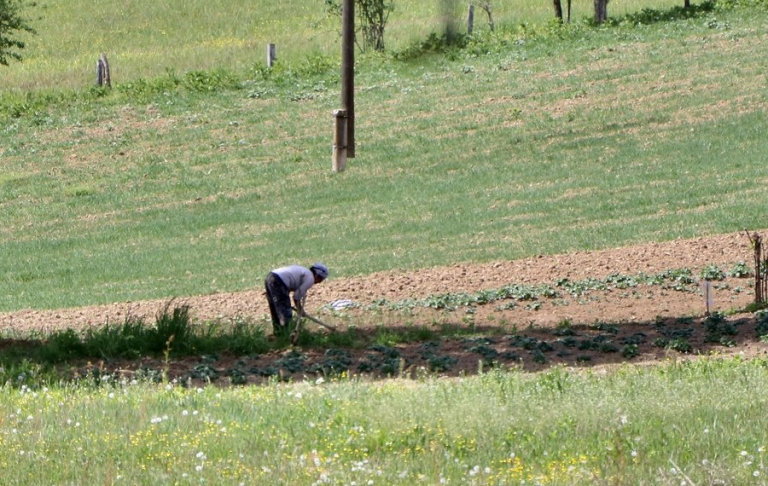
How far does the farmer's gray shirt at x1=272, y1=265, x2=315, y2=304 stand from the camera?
12703mm

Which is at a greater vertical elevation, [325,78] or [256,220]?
[325,78]

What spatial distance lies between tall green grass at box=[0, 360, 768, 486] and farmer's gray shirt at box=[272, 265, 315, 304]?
403 cm

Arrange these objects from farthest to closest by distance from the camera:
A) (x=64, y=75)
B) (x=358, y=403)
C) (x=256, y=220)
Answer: (x=64, y=75) < (x=256, y=220) < (x=358, y=403)

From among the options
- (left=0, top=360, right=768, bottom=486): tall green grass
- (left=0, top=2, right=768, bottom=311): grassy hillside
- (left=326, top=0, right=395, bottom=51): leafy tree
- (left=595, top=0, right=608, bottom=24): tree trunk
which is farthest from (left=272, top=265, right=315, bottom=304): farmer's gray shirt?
(left=595, top=0, right=608, bottom=24): tree trunk

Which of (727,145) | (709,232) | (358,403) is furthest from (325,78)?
(358,403)

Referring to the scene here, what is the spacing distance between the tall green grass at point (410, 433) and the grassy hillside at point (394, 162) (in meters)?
9.15

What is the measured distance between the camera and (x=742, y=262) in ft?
50.9

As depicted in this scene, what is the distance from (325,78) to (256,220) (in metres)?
14.6

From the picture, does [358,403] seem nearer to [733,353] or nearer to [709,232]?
[733,353]

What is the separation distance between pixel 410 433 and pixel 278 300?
228 inches

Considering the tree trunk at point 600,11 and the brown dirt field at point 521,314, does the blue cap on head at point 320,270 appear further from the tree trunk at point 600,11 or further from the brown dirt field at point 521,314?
the tree trunk at point 600,11

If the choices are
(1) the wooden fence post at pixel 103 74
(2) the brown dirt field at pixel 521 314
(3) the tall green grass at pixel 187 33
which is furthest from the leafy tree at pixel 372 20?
(2) the brown dirt field at pixel 521 314

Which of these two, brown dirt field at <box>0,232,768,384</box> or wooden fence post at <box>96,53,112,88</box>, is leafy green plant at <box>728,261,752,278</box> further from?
wooden fence post at <box>96,53,112,88</box>

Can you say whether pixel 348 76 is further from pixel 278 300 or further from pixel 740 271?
pixel 278 300
